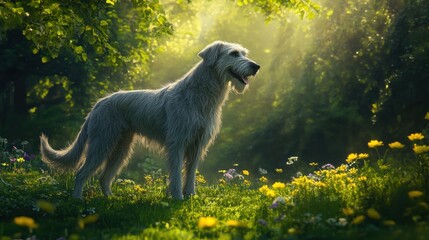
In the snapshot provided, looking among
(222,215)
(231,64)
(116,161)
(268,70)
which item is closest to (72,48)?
(116,161)

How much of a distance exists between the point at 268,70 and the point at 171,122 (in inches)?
462

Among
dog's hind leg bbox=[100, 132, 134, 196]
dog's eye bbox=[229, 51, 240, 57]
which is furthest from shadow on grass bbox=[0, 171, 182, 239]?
dog's eye bbox=[229, 51, 240, 57]

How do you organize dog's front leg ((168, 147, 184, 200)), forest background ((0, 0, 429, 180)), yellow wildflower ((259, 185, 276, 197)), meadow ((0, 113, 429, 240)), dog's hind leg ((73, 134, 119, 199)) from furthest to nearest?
forest background ((0, 0, 429, 180)) < dog's hind leg ((73, 134, 119, 199)) < dog's front leg ((168, 147, 184, 200)) < yellow wildflower ((259, 185, 276, 197)) < meadow ((0, 113, 429, 240))

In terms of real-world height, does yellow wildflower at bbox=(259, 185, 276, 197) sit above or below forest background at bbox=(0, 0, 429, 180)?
below

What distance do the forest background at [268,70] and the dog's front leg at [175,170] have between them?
6.52 feet

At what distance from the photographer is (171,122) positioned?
7.79 metres

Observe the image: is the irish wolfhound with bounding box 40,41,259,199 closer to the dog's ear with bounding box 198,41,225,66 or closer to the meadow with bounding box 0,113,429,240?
the dog's ear with bounding box 198,41,225,66

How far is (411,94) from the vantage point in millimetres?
12398

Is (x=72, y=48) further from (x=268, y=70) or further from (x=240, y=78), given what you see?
(x=268, y=70)

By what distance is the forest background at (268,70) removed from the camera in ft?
27.7

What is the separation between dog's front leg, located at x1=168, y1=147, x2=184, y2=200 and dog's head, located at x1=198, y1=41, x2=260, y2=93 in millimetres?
1351

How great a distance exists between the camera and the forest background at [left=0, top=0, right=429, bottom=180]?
27.7ft

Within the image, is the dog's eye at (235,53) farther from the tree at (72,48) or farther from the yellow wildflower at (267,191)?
the yellow wildflower at (267,191)

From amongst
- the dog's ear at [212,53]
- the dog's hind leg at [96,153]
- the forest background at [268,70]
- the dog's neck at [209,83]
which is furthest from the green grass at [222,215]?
the forest background at [268,70]
